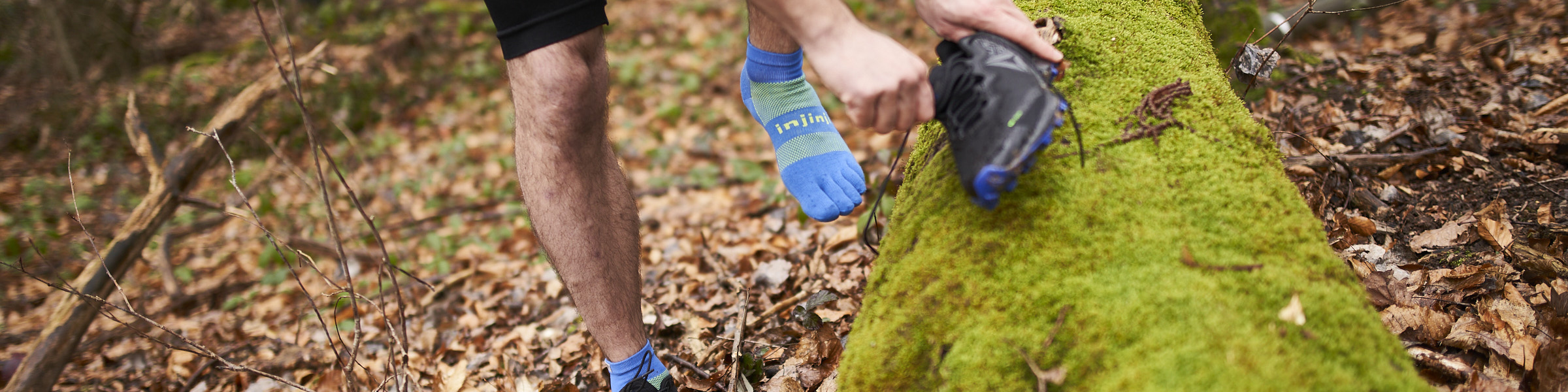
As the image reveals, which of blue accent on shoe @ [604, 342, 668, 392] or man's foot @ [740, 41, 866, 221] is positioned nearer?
blue accent on shoe @ [604, 342, 668, 392]

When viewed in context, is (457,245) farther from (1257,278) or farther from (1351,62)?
(1351,62)

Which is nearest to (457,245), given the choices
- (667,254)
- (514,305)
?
(514,305)

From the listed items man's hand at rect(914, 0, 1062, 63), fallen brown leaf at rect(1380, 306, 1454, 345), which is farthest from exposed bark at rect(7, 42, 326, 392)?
fallen brown leaf at rect(1380, 306, 1454, 345)

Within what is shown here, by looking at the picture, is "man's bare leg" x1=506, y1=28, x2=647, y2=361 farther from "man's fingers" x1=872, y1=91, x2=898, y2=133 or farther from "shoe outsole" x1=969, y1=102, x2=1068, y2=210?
"shoe outsole" x1=969, y1=102, x2=1068, y2=210

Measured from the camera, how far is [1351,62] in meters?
3.18

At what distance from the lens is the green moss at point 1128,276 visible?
3.22 ft

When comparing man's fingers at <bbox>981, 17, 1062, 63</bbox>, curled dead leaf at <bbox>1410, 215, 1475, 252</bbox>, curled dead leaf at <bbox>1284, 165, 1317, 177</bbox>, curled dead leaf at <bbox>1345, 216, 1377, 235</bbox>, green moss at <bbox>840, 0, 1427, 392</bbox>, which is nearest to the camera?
green moss at <bbox>840, 0, 1427, 392</bbox>

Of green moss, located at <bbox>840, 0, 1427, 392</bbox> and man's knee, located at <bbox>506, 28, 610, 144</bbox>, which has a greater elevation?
man's knee, located at <bbox>506, 28, 610, 144</bbox>

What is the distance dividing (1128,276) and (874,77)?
0.53 m

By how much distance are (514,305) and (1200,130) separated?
2.67 metres

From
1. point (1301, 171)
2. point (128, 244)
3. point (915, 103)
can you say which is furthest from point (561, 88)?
point (128, 244)

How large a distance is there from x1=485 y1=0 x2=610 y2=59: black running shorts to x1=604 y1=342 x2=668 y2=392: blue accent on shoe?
0.78 meters

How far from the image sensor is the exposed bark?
2.57 m

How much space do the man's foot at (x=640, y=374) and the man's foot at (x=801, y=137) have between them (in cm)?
56
